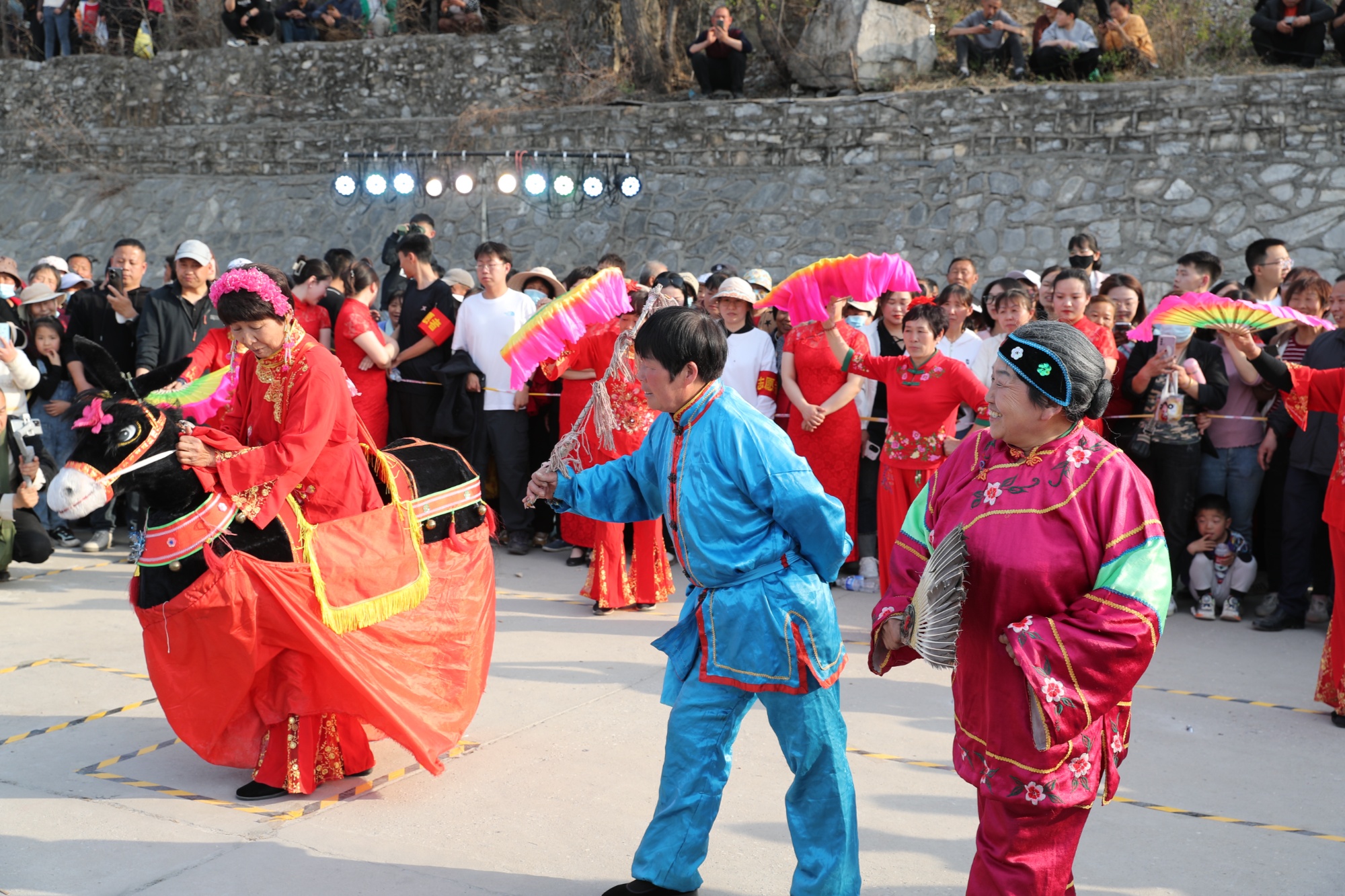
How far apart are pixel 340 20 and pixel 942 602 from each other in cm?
1801

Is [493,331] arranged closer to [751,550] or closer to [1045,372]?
[751,550]

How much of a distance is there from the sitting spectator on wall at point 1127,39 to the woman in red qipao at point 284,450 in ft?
36.8

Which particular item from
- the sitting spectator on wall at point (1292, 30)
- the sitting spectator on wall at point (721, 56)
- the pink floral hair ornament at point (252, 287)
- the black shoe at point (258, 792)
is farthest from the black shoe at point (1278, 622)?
the sitting spectator on wall at point (721, 56)

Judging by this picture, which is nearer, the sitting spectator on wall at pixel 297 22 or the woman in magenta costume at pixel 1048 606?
the woman in magenta costume at pixel 1048 606

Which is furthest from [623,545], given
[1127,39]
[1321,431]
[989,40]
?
[1127,39]

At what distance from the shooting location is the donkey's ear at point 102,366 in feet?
12.8

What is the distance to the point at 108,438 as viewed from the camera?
3.88 metres

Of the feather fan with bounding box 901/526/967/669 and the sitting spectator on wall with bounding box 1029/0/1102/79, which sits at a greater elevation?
the sitting spectator on wall with bounding box 1029/0/1102/79

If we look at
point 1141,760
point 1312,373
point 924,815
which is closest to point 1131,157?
point 1312,373

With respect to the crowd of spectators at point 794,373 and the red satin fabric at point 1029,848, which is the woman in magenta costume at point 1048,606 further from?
the crowd of spectators at point 794,373

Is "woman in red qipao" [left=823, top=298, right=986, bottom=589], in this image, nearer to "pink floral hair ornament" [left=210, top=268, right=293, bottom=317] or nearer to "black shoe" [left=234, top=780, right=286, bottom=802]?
"pink floral hair ornament" [left=210, top=268, right=293, bottom=317]

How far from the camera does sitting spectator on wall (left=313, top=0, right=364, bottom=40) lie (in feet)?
59.5

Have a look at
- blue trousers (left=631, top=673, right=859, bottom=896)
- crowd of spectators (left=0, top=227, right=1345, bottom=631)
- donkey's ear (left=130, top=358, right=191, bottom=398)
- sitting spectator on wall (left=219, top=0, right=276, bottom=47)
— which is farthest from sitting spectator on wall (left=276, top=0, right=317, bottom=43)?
blue trousers (left=631, top=673, right=859, bottom=896)

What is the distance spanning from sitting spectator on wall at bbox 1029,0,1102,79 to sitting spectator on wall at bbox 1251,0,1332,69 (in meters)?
1.62
